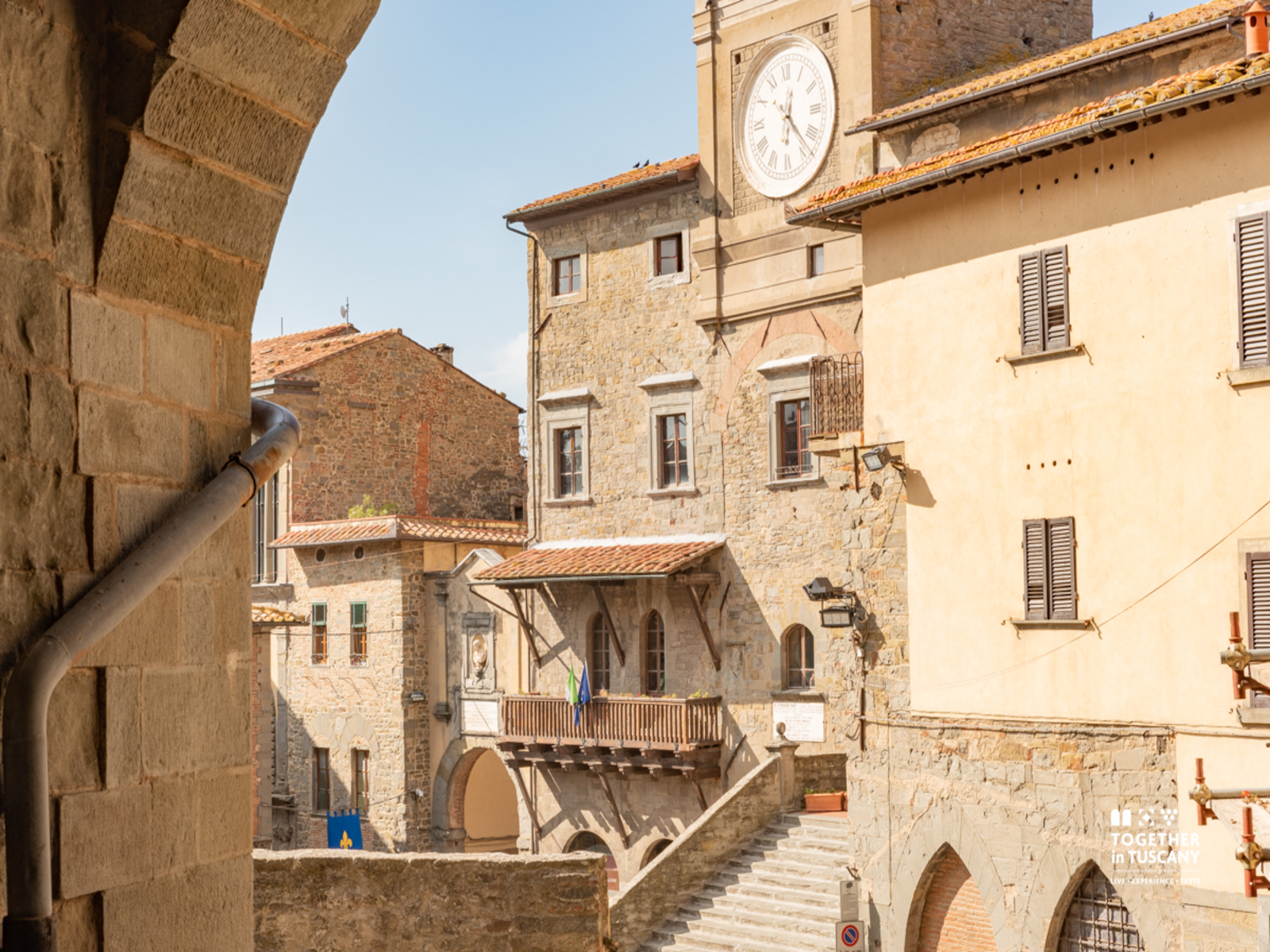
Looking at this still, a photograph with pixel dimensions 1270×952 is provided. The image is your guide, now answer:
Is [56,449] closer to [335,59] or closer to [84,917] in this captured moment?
[84,917]

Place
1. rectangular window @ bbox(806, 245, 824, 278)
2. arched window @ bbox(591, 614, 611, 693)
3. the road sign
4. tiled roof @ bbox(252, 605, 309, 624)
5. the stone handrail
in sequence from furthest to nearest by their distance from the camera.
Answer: tiled roof @ bbox(252, 605, 309, 624) → arched window @ bbox(591, 614, 611, 693) → rectangular window @ bbox(806, 245, 824, 278) → the stone handrail → the road sign

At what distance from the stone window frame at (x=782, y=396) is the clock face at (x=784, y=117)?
2720 mm

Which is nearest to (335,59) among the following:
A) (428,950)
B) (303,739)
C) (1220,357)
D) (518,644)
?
(428,950)

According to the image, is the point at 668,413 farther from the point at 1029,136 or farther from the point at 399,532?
the point at 1029,136

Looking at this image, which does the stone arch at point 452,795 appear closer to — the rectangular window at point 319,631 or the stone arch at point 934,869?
the rectangular window at point 319,631

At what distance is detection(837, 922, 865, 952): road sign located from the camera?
55.5 ft

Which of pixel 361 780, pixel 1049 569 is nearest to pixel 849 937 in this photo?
pixel 1049 569

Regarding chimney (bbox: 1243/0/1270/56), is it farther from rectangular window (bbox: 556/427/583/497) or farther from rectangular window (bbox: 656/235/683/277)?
rectangular window (bbox: 556/427/583/497)

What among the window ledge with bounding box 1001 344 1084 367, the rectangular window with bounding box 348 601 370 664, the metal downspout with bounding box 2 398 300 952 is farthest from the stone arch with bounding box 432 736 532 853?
the metal downspout with bounding box 2 398 300 952

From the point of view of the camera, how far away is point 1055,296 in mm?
15828

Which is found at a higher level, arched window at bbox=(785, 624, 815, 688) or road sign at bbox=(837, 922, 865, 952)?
arched window at bbox=(785, 624, 815, 688)

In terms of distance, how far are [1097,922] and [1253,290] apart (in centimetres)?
622

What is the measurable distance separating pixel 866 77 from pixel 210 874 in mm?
21099

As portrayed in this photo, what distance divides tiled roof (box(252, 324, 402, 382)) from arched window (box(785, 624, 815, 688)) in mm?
A: 13134
